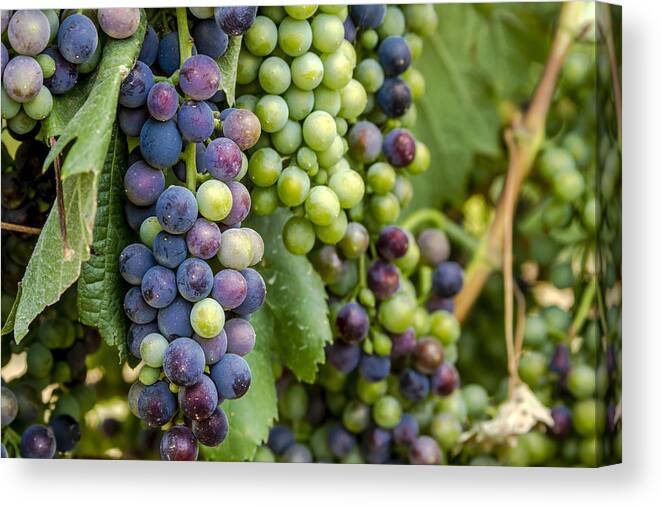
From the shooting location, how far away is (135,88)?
2.60ft

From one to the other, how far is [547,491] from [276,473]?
0.96 feet

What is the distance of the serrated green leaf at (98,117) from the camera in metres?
0.75

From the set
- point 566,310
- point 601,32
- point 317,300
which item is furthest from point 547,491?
point 601,32

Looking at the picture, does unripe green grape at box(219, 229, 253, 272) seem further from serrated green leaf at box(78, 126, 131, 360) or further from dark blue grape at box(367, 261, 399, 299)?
dark blue grape at box(367, 261, 399, 299)

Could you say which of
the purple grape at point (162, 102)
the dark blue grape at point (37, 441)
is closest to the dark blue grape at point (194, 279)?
the purple grape at point (162, 102)

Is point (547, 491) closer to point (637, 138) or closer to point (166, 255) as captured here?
point (637, 138)

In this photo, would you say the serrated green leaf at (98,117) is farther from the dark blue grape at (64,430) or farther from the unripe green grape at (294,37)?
the dark blue grape at (64,430)

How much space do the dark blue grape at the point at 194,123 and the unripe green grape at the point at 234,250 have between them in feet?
0.24

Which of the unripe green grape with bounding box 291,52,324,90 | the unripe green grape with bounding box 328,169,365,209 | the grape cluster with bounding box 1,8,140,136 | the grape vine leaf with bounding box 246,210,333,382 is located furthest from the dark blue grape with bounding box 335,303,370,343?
the grape cluster with bounding box 1,8,140,136

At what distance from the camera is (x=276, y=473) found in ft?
3.83

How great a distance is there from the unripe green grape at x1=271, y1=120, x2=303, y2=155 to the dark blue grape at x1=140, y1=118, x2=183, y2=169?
12 centimetres

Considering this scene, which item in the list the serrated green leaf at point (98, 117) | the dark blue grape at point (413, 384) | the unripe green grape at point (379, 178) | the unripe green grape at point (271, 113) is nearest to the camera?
the serrated green leaf at point (98, 117)

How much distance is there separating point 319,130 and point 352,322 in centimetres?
21

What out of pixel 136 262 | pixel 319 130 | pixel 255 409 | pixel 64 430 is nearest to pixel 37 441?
pixel 64 430
